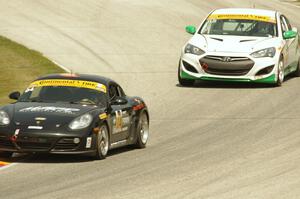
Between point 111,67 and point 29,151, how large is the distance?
41.3ft

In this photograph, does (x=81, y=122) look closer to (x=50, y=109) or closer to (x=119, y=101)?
(x=50, y=109)

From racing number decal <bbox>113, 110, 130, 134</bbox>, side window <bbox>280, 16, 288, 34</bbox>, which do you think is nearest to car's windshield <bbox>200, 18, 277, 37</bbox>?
side window <bbox>280, 16, 288, 34</bbox>

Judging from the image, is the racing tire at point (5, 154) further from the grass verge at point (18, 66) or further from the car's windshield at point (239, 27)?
the car's windshield at point (239, 27)

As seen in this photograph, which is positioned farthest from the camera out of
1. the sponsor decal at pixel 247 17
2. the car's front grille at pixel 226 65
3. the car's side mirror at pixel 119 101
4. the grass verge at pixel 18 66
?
the sponsor decal at pixel 247 17

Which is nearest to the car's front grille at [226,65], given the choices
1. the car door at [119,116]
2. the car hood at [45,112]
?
the car door at [119,116]

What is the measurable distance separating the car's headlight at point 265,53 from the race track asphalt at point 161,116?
738 mm

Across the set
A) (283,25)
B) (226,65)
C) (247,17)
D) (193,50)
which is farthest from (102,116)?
(283,25)

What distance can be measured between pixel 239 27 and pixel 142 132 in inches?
344

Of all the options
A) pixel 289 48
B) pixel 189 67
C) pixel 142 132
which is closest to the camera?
pixel 142 132

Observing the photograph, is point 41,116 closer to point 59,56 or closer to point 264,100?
point 264,100

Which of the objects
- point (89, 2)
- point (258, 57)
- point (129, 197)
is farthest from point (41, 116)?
point (89, 2)

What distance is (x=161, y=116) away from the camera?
70.0ft

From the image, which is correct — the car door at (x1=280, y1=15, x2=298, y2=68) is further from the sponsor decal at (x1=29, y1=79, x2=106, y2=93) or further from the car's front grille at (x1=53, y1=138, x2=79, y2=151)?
the car's front grille at (x1=53, y1=138, x2=79, y2=151)

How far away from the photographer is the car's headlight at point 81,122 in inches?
609
